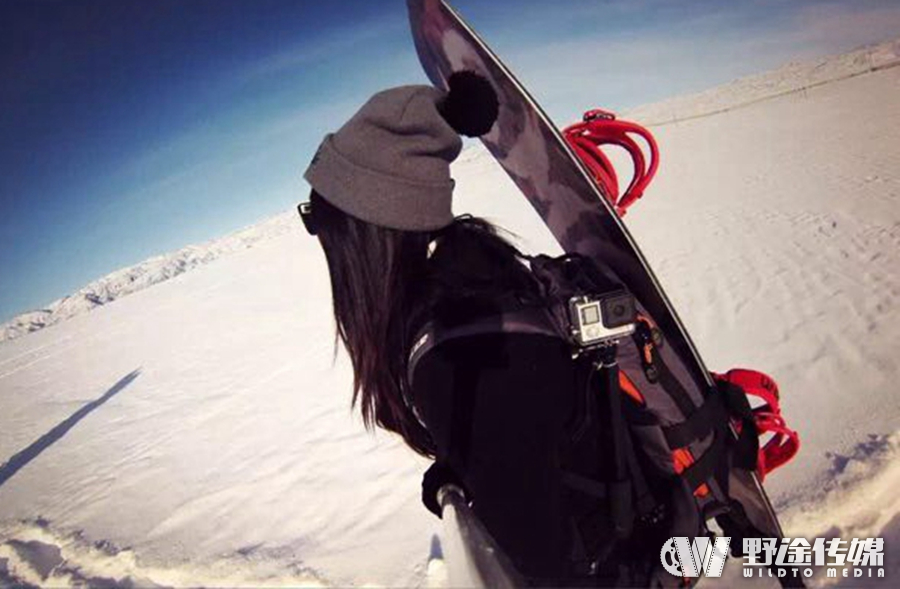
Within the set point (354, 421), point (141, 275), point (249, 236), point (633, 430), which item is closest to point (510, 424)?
point (633, 430)

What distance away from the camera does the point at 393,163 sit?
1242mm

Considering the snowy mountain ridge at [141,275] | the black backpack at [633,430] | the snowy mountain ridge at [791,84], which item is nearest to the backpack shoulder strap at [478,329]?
the black backpack at [633,430]

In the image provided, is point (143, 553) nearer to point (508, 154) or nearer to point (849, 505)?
point (508, 154)

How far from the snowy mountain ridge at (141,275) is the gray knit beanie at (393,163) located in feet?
217

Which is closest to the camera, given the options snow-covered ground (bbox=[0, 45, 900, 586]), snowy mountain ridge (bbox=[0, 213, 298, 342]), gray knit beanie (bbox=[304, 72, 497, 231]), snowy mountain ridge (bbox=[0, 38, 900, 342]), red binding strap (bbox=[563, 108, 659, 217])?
gray knit beanie (bbox=[304, 72, 497, 231])

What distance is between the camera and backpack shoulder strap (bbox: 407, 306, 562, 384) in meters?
0.98

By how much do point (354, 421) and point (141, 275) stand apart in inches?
6081

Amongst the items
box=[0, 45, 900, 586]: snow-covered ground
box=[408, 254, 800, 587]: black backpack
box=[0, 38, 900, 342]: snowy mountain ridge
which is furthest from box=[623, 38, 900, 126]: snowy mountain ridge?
box=[408, 254, 800, 587]: black backpack

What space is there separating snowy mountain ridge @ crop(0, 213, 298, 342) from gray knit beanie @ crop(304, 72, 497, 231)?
66.2m

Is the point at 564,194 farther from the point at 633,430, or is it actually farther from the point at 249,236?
the point at 249,236

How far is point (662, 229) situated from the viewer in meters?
10.9

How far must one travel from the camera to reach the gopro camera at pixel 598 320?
43.1 inches
